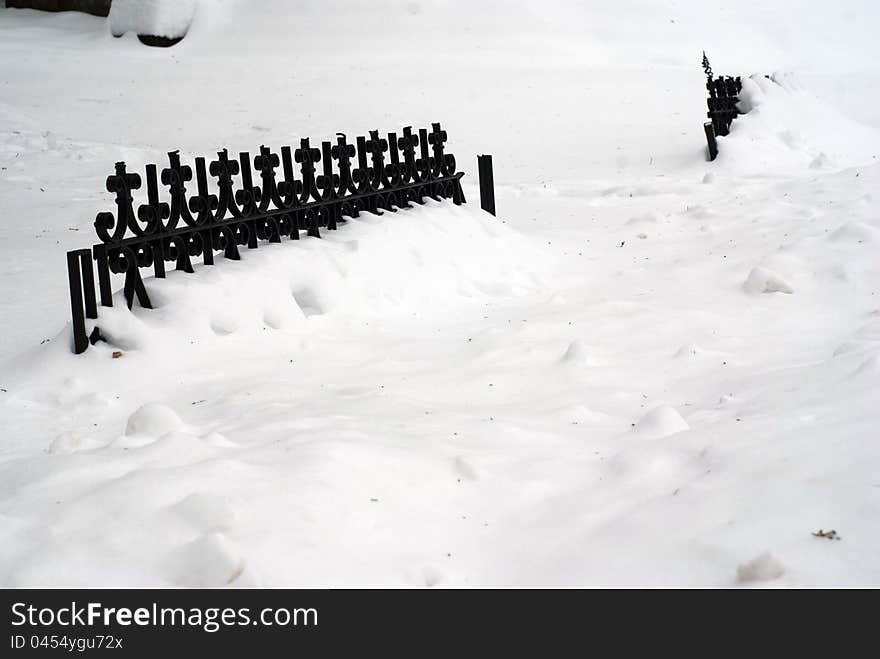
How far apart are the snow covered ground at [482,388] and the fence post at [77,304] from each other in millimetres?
85

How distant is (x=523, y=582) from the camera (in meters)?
2.87

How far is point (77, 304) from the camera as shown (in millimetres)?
4957

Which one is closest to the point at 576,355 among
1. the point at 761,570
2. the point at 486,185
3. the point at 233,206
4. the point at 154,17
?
the point at 233,206

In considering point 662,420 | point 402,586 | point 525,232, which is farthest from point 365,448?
point 525,232

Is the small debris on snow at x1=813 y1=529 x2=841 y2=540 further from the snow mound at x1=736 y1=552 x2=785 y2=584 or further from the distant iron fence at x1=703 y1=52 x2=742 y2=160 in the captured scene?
the distant iron fence at x1=703 y1=52 x2=742 y2=160

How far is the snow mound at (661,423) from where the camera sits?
12.7ft

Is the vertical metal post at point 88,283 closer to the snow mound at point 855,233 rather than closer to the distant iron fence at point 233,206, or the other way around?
the distant iron fence at point 233,206

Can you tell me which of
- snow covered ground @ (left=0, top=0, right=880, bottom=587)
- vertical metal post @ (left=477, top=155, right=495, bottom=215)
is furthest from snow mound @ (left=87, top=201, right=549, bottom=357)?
vertical metal post @ (left=477, top=155, right=495, bottom=215)

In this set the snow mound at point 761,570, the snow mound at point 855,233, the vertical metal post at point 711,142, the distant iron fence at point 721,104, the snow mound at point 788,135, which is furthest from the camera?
the distant iron fence at point 721,104

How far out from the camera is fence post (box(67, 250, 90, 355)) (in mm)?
4945

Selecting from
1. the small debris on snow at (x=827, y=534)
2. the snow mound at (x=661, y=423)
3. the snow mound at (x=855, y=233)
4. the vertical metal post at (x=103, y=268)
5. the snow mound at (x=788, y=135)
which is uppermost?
the vertical metal post at (x=103, y=268)

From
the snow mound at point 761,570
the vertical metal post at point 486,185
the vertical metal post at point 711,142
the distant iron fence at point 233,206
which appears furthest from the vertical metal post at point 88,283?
the vertical metal post at point 711,142

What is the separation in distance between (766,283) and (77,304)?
4051 millimetres
